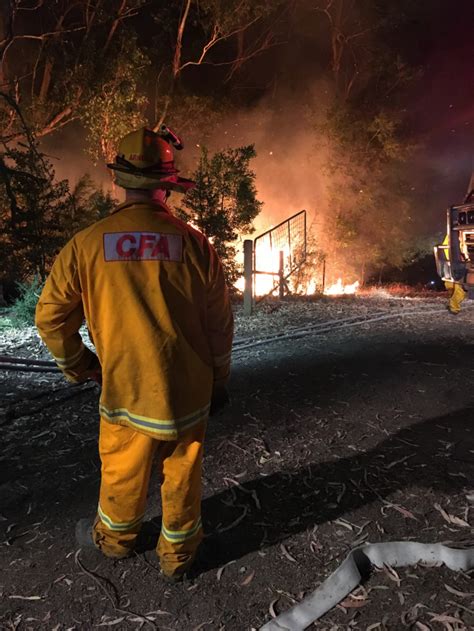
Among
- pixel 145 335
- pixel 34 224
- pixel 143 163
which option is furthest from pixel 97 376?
pixel 34 224

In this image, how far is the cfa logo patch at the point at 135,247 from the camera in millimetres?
2127

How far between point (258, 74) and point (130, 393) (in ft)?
65.4

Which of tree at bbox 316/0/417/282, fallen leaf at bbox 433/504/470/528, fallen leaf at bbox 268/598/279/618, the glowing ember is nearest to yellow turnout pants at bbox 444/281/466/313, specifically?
fallen leaf at bbox 433/504/470/528

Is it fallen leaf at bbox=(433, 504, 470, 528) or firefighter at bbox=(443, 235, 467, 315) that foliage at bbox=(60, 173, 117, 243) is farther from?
fallen leaf at bbox=(433, 504, 470, 528)

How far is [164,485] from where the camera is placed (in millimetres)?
2309

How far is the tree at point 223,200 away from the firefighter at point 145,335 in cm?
918

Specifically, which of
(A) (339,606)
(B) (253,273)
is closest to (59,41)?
(B) (253,273)

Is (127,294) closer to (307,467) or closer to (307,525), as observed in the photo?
(307,525)

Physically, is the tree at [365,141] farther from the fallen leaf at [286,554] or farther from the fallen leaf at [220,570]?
the fallen leaf at [220,570]

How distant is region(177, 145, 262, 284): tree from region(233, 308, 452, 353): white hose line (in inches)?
168

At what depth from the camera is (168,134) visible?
8.35 ft

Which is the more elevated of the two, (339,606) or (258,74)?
(258,74)

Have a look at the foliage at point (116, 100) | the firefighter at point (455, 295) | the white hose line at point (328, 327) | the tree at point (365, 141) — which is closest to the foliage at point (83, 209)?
the foliage at point (116, 100)

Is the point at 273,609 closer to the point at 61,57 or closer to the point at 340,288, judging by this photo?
the point at 61,57
